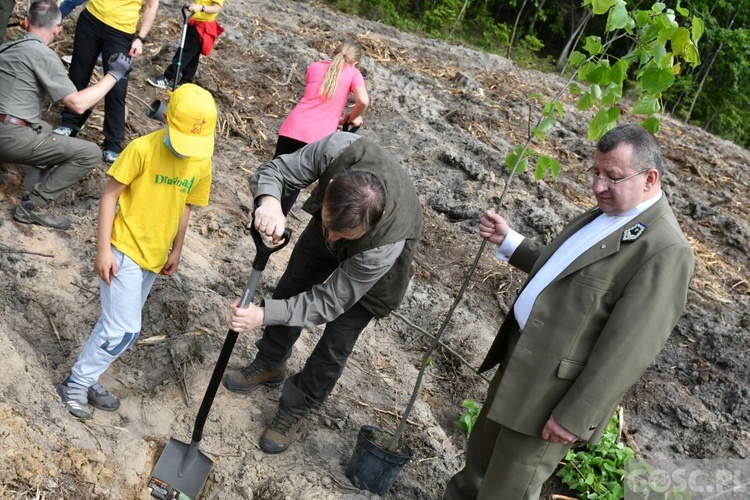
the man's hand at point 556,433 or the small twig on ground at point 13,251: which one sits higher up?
the man's hand at point 556,433

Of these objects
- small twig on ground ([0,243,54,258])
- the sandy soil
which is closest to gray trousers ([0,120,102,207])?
the sandy soil

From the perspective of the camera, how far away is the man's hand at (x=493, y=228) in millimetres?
3553

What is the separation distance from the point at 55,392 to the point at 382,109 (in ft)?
22.2

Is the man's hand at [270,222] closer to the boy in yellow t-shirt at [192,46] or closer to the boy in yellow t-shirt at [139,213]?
the boy in yellow t-shirt at [139,213]

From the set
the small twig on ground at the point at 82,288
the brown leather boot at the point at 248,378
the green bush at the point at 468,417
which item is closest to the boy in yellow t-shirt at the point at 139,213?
the brown leather boot at the point at 248,378

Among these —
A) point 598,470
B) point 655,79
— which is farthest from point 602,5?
point 598,470

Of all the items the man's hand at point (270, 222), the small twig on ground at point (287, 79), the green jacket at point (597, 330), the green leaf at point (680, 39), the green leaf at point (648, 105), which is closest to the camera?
the green jacket at point (597, 330)

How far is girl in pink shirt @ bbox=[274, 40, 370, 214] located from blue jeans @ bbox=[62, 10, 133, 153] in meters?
1.30

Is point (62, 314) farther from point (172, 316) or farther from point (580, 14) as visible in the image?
point (580, 14)

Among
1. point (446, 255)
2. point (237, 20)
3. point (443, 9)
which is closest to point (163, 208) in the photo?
point (446, 255)

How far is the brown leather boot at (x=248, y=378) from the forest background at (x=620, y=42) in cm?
1717

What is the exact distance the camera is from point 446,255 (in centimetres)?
697

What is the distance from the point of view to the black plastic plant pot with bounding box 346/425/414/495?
12.0ft

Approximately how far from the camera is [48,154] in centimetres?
474
